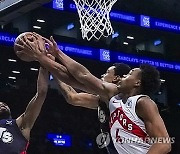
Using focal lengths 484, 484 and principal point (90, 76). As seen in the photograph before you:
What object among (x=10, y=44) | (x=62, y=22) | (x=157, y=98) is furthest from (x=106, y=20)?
(x=157, y=98)

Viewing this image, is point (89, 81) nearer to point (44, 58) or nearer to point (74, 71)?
point (74, 71)

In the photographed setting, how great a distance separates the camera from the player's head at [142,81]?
3543mm

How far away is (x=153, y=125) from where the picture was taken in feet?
10.5

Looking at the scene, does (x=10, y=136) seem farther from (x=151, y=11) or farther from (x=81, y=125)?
(x=151, y=11)

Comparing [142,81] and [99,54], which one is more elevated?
[142,81]

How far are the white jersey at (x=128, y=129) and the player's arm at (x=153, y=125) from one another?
73 millimetres

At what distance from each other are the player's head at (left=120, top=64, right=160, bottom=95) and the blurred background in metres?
10.3

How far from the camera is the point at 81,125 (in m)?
15.2

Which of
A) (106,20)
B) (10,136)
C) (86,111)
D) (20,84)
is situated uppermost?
(106,20)

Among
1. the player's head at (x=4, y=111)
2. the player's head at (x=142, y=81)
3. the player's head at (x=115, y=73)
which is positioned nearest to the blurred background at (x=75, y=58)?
the player's head at (x=4, y=111)

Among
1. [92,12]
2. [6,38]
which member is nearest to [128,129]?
[92,12]

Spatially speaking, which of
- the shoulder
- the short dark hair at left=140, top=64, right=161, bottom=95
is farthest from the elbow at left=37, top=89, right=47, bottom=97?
the shoulder

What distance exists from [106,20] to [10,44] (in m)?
8.36

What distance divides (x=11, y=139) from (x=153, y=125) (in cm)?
154
